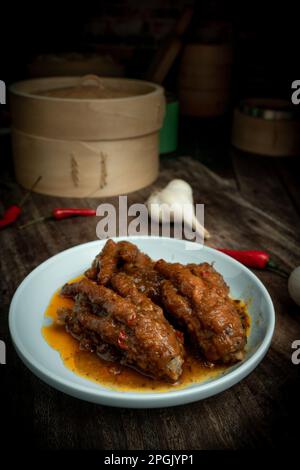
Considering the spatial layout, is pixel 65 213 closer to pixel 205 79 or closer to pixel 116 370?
pixel 116 370

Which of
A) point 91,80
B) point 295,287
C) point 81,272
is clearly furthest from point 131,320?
point 91,80

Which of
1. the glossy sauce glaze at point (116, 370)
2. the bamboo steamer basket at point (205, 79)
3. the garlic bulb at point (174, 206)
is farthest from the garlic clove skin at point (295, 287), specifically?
the bamboo steamer basket at point (205, 79)

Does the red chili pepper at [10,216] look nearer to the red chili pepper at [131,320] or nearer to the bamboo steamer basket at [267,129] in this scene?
the red chili pepper at [131,320]

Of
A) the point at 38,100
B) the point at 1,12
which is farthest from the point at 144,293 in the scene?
the point at 1,12

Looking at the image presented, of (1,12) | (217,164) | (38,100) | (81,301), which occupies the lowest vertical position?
(217,164)
